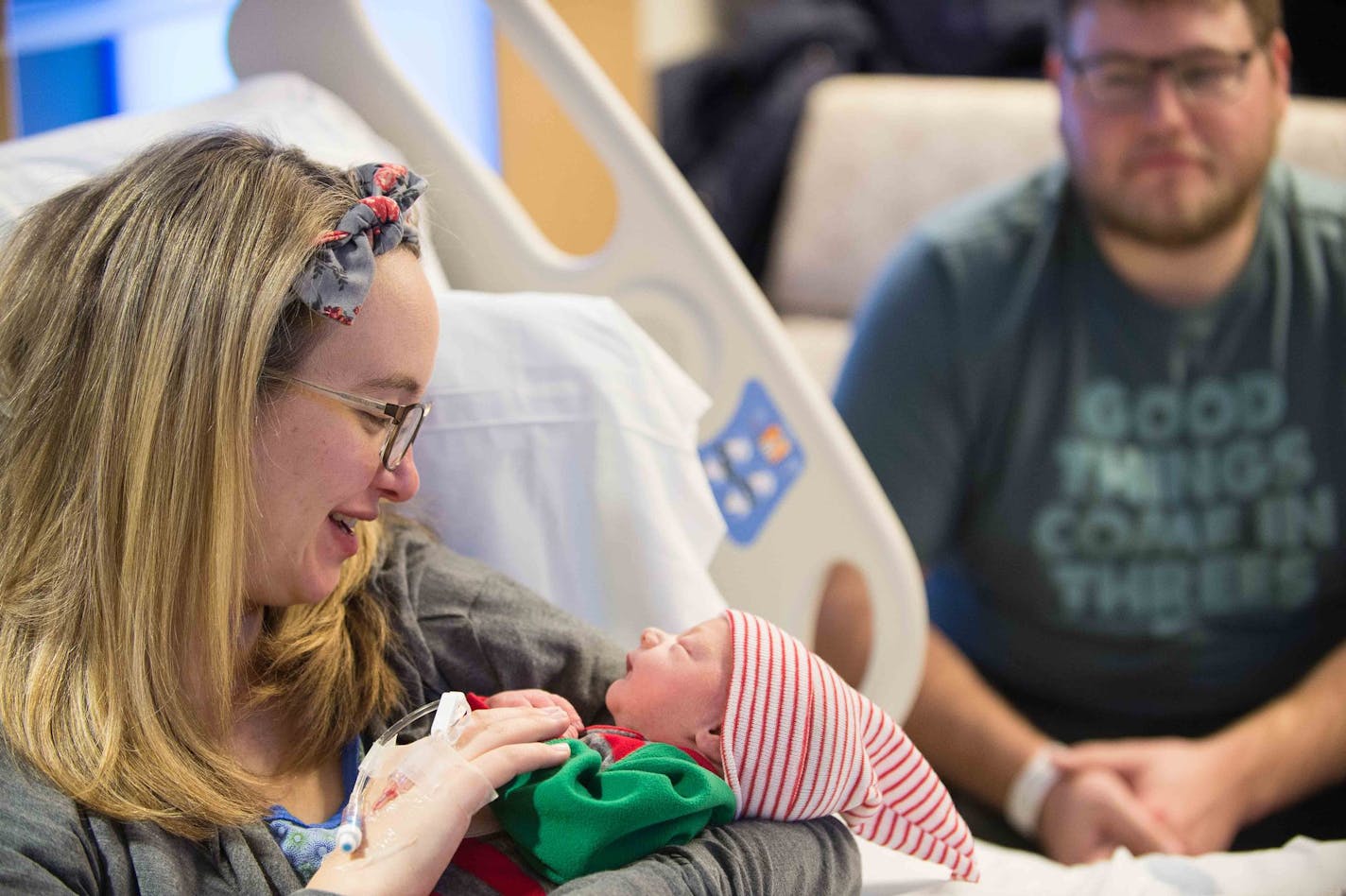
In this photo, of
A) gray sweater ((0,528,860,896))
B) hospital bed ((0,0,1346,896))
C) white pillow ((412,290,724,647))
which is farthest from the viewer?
hospital bed ((0,0,1346,896))

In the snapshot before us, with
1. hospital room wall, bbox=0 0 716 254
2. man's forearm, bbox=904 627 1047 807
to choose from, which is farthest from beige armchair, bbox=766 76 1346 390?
man's forearm, bbox=904 627 1047 807

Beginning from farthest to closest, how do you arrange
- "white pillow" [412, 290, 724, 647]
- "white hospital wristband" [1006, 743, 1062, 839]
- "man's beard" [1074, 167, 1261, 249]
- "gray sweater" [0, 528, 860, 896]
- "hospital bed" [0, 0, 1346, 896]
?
"man's beard" [1074, 167, 1261, 249]
"white hospital wristband" [1006, 743, 1062, 839]
"hospital bed" [0, 0, 1346, 896]
"white pillow" [412, 290, 724, 647]
"gray sweater" [0, 528, 860, 896]

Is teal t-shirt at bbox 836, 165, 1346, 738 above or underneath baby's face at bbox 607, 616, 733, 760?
underneath

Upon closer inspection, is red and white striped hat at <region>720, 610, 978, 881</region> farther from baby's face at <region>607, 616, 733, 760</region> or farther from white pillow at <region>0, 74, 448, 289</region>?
white pillow at <region>0, 74, 448, 289</region>

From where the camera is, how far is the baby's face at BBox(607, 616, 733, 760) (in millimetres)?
1110

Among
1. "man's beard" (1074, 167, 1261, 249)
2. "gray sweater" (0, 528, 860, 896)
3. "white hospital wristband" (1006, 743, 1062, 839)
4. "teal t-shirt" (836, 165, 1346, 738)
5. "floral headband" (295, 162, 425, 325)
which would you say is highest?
"floral headband" (295, 162, 425, 325)

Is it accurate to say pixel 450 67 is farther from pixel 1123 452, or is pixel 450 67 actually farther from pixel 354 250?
pixel 354 250

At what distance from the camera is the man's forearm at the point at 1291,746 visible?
2.08 metres

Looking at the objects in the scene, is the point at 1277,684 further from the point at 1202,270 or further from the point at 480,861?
the point at 480,861

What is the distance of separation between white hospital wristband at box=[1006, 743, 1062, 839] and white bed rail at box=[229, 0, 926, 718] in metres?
0.38

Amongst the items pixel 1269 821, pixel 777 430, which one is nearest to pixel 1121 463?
pixel 1269 821

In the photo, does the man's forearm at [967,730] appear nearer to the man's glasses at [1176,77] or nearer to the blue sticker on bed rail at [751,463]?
the blue sticker on bed rail at [751,463]

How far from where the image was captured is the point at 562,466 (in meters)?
1.52

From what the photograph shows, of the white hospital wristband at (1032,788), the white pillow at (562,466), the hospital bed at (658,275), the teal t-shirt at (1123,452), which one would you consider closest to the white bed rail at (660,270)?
the hospital bed at (658,275)
